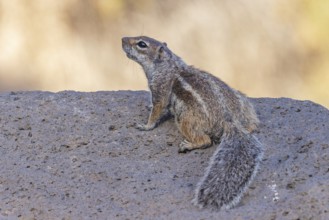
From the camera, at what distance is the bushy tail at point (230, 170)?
18.5 feet

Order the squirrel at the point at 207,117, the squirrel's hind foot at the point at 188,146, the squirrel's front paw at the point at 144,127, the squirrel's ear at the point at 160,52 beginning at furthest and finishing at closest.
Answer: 1. the squirrel's ear at the point at 160,52
2. the squirrel's front paw at the point at 144,127
3. the squirrel's hind foot at the point at 188,146
4. the squirrel at the point at 207,117

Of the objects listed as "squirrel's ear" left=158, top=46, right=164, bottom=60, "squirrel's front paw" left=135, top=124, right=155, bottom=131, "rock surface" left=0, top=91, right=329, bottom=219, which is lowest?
"rock surface" left=0, top=91, right=329, bottom=219

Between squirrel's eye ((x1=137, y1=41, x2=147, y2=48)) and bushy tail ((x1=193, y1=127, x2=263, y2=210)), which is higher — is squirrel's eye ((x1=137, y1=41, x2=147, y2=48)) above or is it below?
above

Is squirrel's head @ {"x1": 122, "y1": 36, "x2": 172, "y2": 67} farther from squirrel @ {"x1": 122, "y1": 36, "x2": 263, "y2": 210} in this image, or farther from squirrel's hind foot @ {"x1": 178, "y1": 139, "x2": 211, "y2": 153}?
squirrel's hind foot @ {"x1": 178, "y1": 139, "x2": 211, "y2": 153}

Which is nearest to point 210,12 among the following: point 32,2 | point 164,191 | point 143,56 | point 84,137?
point 32,2

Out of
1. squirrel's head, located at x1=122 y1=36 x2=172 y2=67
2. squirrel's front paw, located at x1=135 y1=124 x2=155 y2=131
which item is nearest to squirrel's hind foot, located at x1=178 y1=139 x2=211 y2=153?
squirrel's front paw, located at x1=135 y1=124 x2=155 y2=131

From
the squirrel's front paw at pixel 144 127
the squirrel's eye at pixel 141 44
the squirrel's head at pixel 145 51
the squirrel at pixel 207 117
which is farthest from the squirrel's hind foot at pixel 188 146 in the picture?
the squirrel's eye at pixel 141 44

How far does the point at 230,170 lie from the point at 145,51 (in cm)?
170

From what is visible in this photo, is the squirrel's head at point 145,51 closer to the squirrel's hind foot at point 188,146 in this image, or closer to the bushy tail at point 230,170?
the squirrel's hind foot at point 188,146

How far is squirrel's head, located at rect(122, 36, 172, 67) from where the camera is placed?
7.24 metres

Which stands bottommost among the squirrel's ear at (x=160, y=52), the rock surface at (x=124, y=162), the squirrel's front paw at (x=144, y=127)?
the rock surface at (x=124, y=162)

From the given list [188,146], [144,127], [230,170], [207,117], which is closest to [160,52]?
[144,127]

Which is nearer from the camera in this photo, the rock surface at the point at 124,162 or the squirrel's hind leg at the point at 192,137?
the rock surface at the point at 124,162

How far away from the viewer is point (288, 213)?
5406 mm
